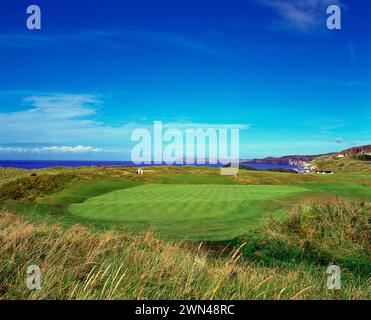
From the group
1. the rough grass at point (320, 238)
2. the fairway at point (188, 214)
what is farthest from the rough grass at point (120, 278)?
the fairway at point (188, 214)

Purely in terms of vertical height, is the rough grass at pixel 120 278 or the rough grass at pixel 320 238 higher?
the rough grass at pixel 120 278

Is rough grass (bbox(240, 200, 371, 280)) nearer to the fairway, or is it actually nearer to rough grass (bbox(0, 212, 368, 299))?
the fairway

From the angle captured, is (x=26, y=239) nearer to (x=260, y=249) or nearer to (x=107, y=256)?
→ (x=107, y=256)

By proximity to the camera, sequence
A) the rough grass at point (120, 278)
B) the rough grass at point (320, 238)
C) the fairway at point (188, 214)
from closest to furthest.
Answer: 1. the rough grass at point (120, 278)
2. the rough grass at point (320, 238)
3. the fairway at point (188, 214)

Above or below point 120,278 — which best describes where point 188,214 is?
below

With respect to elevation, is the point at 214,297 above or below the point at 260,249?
above

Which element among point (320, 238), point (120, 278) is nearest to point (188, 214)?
point (320, 238)

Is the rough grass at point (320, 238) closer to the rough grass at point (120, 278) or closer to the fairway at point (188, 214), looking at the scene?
the fairway at point (188, 214)

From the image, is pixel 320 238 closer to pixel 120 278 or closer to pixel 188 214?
pixel 188 214

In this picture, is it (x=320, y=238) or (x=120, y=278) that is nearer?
(x=120, y=278)

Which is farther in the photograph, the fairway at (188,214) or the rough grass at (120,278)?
the fairway at (188,214)
